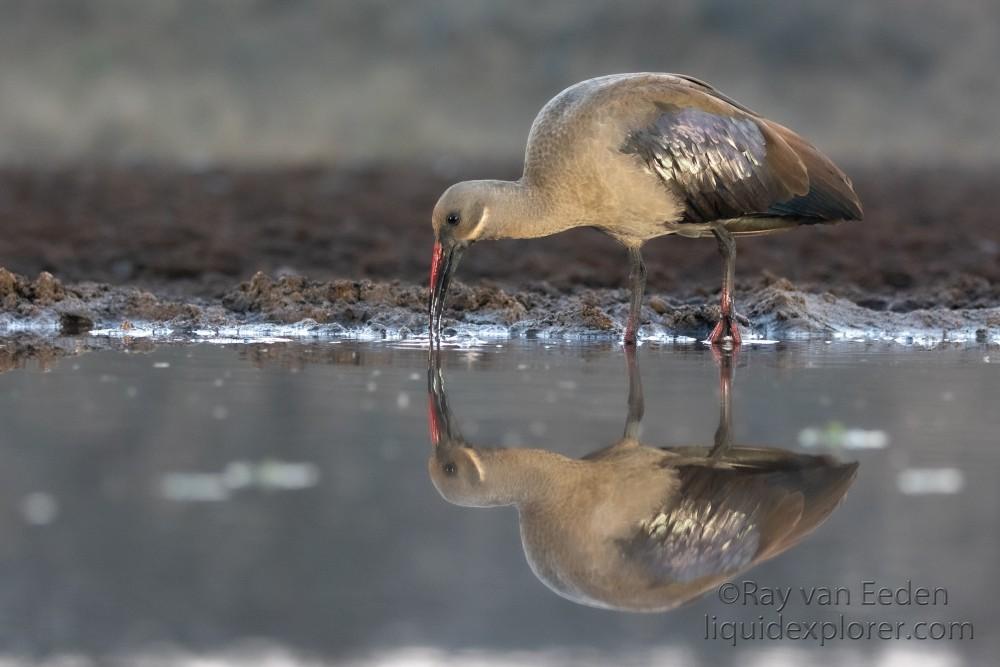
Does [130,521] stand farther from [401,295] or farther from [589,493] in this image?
[401,295]

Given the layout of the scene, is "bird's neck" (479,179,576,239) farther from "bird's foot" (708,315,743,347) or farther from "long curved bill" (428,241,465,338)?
"bird's foot" (708,315,743,347)

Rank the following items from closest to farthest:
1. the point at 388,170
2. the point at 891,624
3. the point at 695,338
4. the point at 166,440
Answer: the point at 891,624 → the point at 166,440 → the point at 695,338 → the point at 388,170

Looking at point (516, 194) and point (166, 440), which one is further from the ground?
point (516, 194)

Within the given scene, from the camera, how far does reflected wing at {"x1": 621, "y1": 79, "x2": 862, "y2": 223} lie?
9.27m

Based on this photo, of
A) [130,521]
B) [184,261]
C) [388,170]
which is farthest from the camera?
[388,170]

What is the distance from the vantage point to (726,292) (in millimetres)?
9812

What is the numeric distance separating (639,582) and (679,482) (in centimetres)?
104

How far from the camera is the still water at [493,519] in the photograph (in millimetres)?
4168

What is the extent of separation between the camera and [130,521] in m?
5.12

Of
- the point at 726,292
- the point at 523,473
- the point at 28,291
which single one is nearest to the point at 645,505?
the point at 523,473

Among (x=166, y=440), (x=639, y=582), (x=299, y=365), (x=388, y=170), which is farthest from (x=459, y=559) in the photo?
(x=388, y=170)

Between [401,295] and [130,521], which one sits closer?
[130,521]

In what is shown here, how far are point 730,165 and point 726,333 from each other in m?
1.04

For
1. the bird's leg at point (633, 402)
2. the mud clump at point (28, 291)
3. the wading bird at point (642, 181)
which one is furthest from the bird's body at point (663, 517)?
the mud clump at point (28, 291)
